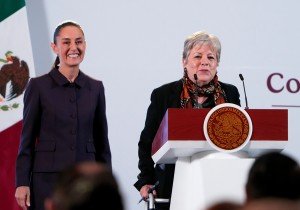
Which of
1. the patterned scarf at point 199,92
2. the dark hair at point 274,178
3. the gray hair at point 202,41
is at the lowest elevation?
the patterned scarf at point 199,92

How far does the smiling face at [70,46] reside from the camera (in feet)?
11.6

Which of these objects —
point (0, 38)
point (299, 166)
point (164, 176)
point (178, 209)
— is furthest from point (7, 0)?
point (299, 166)

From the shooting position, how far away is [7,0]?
17.2 feet

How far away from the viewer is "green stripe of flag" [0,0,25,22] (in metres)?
5.11

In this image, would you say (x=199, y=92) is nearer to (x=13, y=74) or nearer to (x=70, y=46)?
(x=70, y=46)

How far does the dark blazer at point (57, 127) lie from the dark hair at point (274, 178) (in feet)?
6.49

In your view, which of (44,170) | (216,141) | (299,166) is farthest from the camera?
(44,170)

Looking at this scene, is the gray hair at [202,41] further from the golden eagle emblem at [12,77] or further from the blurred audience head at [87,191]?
the blurred audience head at [87,191]

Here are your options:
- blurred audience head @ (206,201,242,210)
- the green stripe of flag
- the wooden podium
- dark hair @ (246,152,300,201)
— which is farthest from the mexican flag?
blurred audience head @ (206,201,242,210)

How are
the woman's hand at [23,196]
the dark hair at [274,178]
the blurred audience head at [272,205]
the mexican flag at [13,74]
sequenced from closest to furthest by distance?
1. the blurred audience head at [272,205]
2. the dark hair at [274,178]
3. the woman's hand at [23,196]
4. the mexican flag at [13,74]

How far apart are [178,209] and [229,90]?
2.59 ft

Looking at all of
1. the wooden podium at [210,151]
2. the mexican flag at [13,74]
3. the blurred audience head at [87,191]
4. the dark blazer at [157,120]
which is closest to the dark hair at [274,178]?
the blurred audience head at [87,191]

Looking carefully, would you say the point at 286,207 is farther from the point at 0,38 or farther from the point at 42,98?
the point at 0,38

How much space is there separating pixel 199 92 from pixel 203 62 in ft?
0.47
